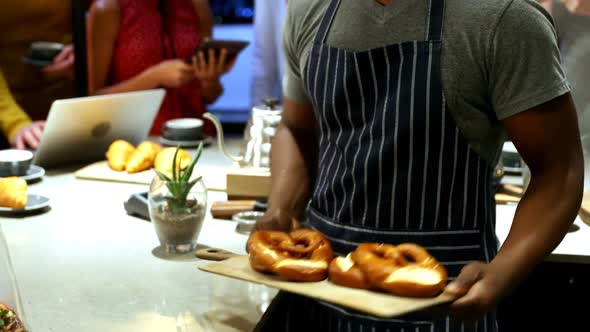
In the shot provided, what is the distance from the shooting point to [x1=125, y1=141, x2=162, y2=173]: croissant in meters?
2.69

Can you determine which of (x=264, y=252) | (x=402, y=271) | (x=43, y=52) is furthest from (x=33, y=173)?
(x=402, y=271)

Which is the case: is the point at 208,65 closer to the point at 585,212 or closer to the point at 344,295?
the point at 585,212

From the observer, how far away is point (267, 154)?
240 centimetres

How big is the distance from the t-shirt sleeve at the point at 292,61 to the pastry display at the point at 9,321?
787 millimetres

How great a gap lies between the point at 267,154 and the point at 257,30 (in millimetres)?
2292

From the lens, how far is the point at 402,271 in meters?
1.29

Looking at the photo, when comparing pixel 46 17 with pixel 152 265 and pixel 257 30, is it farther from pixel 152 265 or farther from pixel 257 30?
pixel 152 265

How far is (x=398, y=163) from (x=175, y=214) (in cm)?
62

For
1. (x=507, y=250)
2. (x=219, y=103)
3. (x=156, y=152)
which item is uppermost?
(x=507, y=250)

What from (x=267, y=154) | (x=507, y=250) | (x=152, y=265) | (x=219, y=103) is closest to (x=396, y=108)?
(x=507, y=250)

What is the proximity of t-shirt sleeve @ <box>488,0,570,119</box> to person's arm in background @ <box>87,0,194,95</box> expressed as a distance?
2.29 meters

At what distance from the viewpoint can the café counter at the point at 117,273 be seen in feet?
5.27

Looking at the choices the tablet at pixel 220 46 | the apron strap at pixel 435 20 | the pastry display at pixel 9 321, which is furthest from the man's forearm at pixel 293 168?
the tablet at pixel 220 46

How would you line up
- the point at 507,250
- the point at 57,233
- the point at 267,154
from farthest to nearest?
1. the point at 267,154
2. the point at 57,233
3. the point at 507,250
